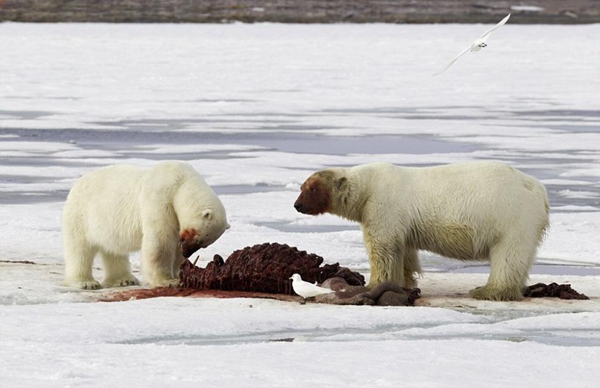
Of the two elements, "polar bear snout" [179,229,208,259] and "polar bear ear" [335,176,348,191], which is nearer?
"polar bear snout" [179,229,208,259]

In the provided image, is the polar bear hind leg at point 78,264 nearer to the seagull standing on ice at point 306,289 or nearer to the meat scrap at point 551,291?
the seagull standing on ice at point 306,289

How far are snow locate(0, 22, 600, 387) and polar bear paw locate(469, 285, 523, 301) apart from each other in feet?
0.33

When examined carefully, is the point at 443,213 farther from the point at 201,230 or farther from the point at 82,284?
the point at 82,284

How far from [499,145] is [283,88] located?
10.3m

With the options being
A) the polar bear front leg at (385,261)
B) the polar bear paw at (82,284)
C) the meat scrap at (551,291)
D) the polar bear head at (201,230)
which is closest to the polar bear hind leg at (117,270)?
the polar bear paw at (82,284)

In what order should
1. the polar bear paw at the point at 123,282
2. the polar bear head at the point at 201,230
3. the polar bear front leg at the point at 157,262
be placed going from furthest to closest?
the polar bear paw at the point at 123,282 → the polar bear front leg at the point at 157,262 → the polar bear head at the point at 201,230

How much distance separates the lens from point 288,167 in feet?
47.4

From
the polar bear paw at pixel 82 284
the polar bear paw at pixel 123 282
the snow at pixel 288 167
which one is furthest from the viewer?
the polar bear paw at pixel 123 282

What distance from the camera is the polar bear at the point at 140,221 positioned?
25.3 feet

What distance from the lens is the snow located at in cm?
559

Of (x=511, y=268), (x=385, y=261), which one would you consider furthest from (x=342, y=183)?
(x=511, y=268)

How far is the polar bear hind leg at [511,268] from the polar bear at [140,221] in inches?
66.4

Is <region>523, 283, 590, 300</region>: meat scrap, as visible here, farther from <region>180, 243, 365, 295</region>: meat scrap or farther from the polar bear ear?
the polar bear ear

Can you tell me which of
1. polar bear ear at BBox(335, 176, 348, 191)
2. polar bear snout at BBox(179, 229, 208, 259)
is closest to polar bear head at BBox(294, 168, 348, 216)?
polar bear ear at BBox(335, 176, 348, 191)
